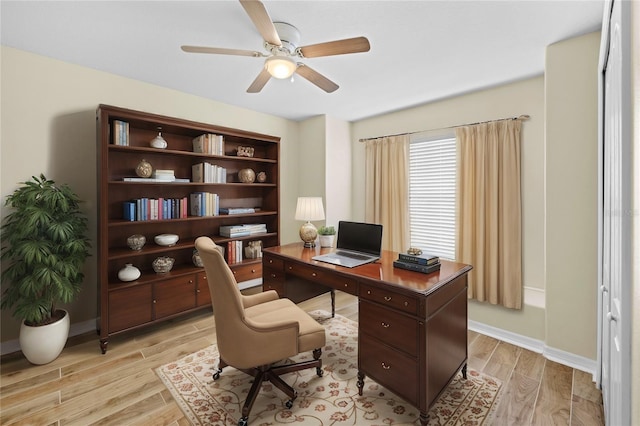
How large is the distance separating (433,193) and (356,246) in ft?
5.41

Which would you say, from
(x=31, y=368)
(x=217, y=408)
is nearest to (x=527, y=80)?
(x=217, y=408)

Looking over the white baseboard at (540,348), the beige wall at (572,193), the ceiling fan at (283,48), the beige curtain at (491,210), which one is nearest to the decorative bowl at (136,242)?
the ceiling fan at (283,48)

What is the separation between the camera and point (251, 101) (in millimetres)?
3662

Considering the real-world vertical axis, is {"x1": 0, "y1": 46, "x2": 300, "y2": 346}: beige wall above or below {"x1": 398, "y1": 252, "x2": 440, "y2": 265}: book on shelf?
above

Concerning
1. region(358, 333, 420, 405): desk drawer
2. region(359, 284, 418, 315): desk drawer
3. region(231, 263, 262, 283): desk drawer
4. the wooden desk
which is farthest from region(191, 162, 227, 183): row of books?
region(358, 333, 420, 405): desk drawer

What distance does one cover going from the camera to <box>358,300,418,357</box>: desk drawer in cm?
168

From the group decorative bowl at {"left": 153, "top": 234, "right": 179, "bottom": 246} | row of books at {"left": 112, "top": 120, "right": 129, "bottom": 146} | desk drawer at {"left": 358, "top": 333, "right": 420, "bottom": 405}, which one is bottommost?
desk drawer at {"left": 358, "top": 333, "right": 420, "bottom": 405}

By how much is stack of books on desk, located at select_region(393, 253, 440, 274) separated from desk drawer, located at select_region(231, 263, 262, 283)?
6.87 feet

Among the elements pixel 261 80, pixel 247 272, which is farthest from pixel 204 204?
pixel 261 80

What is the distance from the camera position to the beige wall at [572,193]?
7.13ft

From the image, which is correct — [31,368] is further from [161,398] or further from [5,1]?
[5,1]

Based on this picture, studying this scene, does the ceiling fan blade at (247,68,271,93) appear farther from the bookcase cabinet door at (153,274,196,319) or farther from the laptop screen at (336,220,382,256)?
the bookcase cabinet door at (153,274,196,319)

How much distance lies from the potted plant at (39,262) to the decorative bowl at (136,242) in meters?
0.43

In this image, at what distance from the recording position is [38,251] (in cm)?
218
